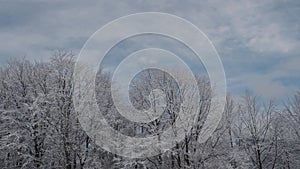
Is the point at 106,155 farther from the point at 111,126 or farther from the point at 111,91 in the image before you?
the point at 111,91

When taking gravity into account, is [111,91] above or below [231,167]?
above

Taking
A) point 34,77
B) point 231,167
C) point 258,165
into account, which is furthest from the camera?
point 258,165

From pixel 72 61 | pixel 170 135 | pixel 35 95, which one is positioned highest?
pixel 72 61

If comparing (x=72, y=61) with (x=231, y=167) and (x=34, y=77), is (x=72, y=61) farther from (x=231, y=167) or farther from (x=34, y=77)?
(x=231, y=167)

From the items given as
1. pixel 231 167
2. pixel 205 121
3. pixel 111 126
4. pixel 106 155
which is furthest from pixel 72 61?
pixel 231 167

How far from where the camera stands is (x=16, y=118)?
2186 centimetres

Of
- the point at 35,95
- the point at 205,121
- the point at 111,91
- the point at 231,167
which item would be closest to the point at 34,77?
the point at 35,95

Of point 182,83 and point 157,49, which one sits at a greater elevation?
point 157,49

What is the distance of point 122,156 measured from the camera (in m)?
22.0

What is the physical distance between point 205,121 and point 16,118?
12.2m

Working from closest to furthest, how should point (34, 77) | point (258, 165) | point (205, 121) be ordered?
point (205, 121) < point (34, 77) < point (258, 165)

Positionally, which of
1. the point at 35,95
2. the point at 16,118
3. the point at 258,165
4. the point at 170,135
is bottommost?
the point at 258,165

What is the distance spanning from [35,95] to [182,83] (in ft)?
32.4

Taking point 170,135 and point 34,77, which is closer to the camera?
point 170,135
